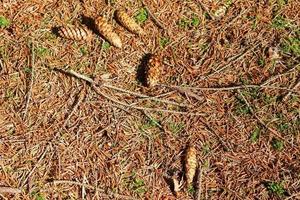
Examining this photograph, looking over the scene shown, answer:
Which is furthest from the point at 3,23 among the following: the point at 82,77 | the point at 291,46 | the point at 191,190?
Answer: the point at 291,46

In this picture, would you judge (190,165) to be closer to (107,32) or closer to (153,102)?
(153,102)

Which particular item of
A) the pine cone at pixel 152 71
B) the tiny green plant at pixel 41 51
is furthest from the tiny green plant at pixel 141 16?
the tiny green plant at pixel 41 51

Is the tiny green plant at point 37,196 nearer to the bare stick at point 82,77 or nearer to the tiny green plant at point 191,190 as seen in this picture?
the bare stick at point 82,77

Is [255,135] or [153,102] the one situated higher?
[153,102]

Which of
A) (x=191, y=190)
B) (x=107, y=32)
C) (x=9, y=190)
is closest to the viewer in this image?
(x=9, y=190)

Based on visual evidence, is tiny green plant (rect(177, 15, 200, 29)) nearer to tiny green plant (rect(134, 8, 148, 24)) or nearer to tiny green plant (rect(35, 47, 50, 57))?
tiny green plant (rect(134, 8, 148, 24))

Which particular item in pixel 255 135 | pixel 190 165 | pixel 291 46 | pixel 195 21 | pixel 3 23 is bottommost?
pixel 255 135

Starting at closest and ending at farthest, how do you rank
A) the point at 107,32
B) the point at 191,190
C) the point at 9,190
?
the point at 9,190, the point at 191,190, the point at 107,32
